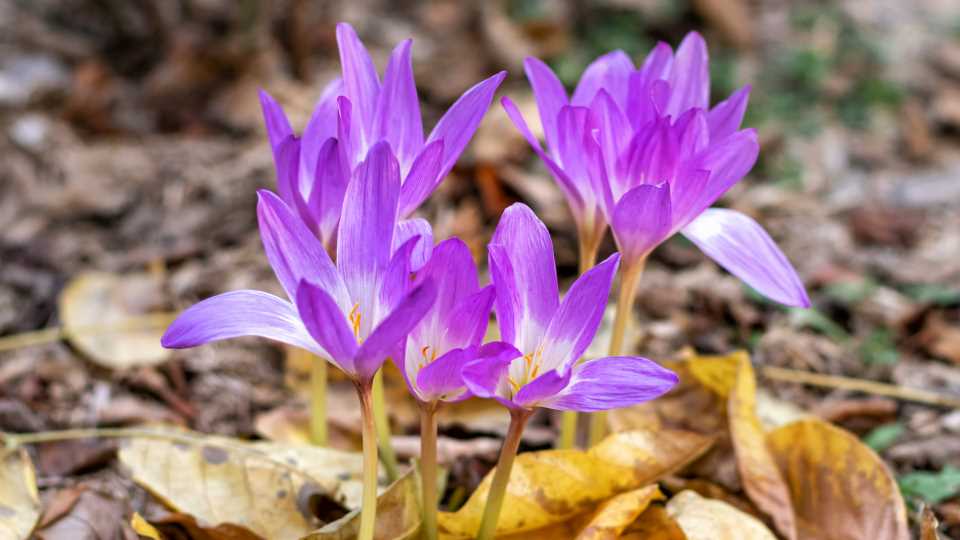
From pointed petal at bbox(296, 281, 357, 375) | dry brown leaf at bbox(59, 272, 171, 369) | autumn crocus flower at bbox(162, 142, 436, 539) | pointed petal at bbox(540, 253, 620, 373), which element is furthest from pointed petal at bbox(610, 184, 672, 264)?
dry brown leaf at bbox(59, 272, 171, 369)

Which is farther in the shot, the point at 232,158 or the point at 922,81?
the point at 922,81

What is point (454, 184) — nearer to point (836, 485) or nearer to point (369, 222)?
point (836, 485)

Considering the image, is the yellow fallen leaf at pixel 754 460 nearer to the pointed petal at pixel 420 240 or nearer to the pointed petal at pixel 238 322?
the pointed petal at pixel 420 240

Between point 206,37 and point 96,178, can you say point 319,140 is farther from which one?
point 206,37

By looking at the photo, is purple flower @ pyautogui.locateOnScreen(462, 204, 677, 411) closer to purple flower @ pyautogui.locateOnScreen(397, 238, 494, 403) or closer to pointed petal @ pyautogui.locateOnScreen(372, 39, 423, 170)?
purple flower @ pyautogui.locateOnScreen(397, 238, 494, 403)

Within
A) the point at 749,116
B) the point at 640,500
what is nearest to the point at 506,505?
→ the point at 640,500

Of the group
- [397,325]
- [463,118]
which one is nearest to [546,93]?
[463,118]

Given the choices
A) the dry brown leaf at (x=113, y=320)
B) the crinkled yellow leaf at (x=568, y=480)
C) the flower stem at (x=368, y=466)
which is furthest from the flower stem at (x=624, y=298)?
the dry brown leaf at (x=113, y=320)
